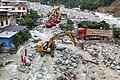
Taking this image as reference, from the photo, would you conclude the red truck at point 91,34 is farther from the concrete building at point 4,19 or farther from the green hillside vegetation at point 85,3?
the green hillside vegetation at point 85,3

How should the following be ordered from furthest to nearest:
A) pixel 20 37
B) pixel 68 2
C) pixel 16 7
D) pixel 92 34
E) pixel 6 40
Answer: pixel 68 2, pixel 16 7, pixel 92 34, pixel 20 37, pixel 6 40

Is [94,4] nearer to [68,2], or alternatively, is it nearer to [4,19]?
[68,2]

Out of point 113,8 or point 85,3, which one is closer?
point 113,8

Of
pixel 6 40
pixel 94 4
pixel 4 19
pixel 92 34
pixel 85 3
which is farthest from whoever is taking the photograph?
pixel 85 3

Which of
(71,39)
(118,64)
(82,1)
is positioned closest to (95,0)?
(82,1)

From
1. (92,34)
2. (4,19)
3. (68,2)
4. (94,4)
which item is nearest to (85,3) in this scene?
(94,4)

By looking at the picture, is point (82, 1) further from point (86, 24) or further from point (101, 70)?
point (101, 70)

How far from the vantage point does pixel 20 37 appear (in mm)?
32250

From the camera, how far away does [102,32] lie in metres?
37.7

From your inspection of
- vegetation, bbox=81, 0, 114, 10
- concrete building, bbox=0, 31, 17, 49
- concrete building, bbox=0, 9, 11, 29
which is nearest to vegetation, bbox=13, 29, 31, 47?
concrete building, bbox=0, 31, 17, 49

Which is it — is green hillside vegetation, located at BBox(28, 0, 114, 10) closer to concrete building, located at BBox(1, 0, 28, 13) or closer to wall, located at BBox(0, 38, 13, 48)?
concrete building, located at BBox(1, 0, 28, 13)

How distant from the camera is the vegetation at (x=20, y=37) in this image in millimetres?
30627

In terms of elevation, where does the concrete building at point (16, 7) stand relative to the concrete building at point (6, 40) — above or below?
above

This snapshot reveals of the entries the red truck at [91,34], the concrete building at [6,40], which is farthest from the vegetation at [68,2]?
the concrete building at [6,40]
